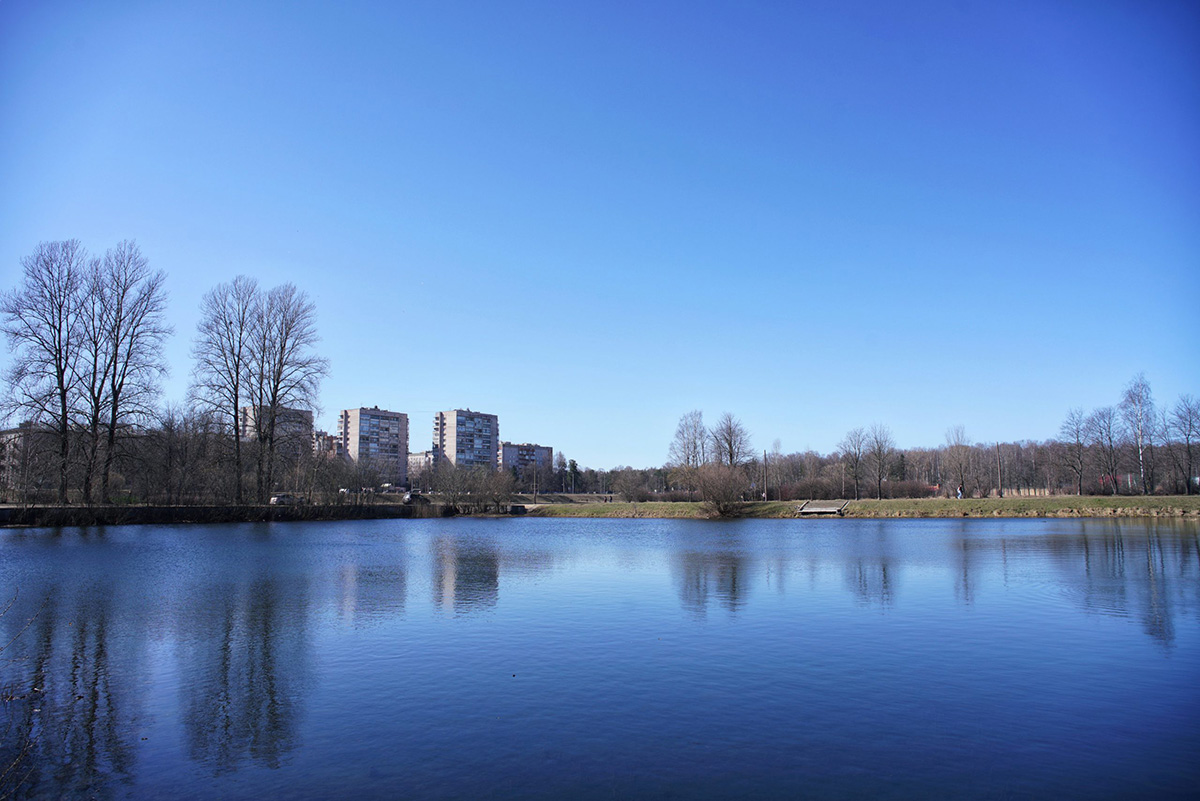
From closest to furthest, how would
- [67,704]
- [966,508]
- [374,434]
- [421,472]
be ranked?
1. [67,704]
2. [966,508]
3. [421,472]
4. [374,434]

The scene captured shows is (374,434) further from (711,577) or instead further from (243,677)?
(243,677)

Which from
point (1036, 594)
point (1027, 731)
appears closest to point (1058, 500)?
point (1036, 594)

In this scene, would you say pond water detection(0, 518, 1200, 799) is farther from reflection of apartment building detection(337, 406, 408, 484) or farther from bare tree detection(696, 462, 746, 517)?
reflection of apartment building detection(337, 406, 408, 484)

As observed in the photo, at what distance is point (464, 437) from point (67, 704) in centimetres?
15277

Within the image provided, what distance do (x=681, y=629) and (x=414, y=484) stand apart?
140 meters

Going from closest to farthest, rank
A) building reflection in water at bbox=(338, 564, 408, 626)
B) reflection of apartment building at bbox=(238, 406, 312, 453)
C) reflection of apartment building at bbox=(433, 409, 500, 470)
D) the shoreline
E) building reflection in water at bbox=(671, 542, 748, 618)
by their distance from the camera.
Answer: building reflection in water at bbox=(338, 564, 408, 626)
building reflection in water at bbox=(671, 542, 748, 618)
the shoreline
reflection of apartment building at bbox=(238, 406, 312, 453)
reflection of apartment building at bbox=(433, 409, 500, 470)

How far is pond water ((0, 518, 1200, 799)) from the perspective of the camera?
7.04m

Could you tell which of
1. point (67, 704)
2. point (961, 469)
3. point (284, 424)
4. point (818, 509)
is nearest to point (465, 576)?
point (67, 704)

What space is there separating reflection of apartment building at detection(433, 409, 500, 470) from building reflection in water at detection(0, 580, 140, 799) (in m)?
141

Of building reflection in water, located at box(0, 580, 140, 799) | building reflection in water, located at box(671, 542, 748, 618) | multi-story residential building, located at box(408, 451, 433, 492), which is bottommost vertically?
building reflection in water, located at box(671, 542, 748, 618)

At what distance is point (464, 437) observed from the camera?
6304 inches

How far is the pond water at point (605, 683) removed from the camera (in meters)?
7.04

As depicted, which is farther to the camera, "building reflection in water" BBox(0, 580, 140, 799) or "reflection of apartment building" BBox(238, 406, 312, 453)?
"reflection of apartment building" BBox(238, 406, 312, 453)

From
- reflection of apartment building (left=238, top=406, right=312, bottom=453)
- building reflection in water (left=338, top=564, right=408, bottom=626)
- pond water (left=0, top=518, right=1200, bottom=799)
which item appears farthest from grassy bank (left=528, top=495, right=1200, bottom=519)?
building reflection in water (left=338, top=564, right=408, bottom=626)
